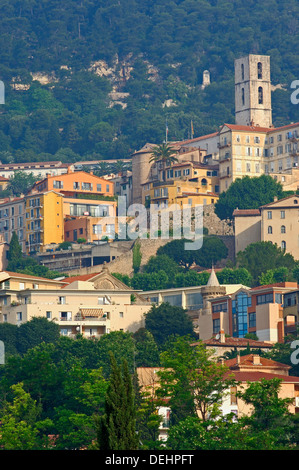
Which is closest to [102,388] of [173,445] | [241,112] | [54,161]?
[173,445]

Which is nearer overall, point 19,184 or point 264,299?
point 264,299

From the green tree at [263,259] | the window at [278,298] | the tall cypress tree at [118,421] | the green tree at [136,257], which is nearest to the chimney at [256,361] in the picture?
the window at [278,298]

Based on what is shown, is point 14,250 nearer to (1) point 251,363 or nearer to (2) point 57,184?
(2) point 57,184

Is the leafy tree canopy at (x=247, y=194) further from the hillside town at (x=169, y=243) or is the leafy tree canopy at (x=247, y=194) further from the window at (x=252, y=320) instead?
the window at (x=252, y=320)

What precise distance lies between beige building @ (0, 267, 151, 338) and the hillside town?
0.09m

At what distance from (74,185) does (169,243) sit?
17594 millimetres

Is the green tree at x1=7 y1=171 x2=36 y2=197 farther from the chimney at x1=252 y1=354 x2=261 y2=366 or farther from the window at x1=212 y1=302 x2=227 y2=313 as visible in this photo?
the chimney at x1=252 y1=354 x2=261 y2=366

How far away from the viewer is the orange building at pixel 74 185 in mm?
132875

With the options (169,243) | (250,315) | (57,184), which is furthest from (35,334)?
(57,184)

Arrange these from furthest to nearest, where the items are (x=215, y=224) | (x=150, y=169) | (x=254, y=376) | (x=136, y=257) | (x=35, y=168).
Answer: (x=35, y=168)
(x=150, y=169)
(x=215, y=224)
(x=136, y=257)
(x=254, y=376)

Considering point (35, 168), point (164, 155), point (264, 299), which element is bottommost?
point (264, 299)

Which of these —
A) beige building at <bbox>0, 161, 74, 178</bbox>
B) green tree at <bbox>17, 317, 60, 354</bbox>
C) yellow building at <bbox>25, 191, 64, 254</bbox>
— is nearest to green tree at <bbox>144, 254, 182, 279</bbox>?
yellow building at <bbox>25, 191, 64, 254</bbox>

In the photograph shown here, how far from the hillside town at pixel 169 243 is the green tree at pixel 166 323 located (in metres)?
0.54

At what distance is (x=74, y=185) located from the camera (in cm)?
13375
